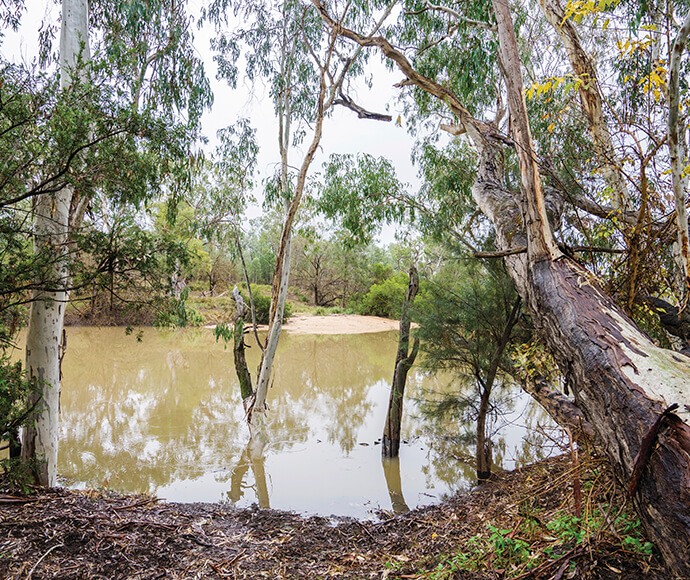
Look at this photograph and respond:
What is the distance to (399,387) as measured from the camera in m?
5.05

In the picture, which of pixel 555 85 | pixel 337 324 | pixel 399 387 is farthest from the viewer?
pixel 337 324

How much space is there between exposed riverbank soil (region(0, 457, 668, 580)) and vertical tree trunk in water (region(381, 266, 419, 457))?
6.04 ft

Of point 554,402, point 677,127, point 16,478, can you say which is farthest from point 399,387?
point 677,127

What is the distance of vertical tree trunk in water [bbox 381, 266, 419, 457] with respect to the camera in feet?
16.4

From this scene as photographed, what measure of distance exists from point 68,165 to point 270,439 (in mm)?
4167

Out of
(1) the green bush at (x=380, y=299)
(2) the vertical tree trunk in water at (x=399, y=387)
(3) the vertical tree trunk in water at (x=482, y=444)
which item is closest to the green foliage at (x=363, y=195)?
(2) the vertical tree trunk in water at (x=399, y=387)

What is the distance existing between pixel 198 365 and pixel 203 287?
37.3ft

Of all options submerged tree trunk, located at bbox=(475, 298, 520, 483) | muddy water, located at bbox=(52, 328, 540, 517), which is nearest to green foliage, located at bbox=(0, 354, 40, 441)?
muddy water, located at bbox=(52, 328, 540, 517)

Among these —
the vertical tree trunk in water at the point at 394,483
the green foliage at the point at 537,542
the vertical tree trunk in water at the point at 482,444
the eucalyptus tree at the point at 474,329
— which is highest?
the eucalyptus tree at the point at 474,329

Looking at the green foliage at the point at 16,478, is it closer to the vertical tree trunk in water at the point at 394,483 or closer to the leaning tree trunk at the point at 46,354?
the leaning tree trunk at the point at 46,354

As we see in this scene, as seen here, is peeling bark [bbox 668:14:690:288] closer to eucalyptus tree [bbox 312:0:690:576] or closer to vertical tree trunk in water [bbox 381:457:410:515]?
eucalyptus tree [bbox 312:0:690:576]

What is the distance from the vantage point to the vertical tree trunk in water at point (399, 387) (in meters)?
4.99

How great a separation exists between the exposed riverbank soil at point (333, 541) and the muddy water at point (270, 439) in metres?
1.16

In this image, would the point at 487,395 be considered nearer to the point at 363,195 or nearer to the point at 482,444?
the point at 482,444
